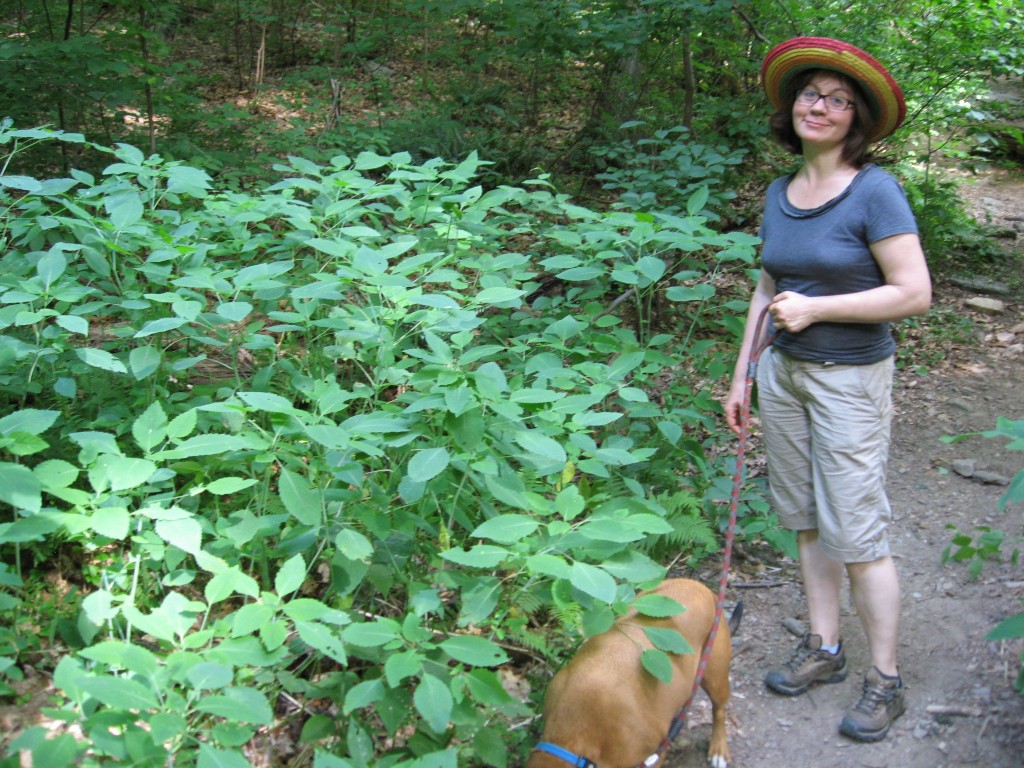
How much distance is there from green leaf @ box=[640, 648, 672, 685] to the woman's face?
190 cm

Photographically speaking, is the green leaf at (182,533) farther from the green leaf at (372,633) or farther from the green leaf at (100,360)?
the green leaf at (100,360)

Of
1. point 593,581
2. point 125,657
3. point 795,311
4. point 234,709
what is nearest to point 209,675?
point 234,709

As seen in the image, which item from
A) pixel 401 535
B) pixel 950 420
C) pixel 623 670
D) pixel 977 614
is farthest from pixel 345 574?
pixel 950 420

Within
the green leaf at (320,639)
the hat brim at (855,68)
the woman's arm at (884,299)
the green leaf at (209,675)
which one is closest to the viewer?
the green leaf at (209,675)

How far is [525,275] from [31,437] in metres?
2.18

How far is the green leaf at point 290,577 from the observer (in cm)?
250

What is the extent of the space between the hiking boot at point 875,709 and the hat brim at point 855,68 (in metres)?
2.03

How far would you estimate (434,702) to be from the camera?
2203 mm

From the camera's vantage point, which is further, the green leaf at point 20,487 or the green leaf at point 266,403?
the green leaf at point 266,403

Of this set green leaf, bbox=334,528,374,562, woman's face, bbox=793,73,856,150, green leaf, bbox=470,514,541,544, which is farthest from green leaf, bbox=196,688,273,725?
woman's face, bbox=793,73,856,150

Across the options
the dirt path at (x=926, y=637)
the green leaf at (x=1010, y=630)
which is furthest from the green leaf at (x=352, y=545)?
the green leaf at (x=1010, y=630)

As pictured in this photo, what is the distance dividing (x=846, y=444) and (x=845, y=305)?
0.53m

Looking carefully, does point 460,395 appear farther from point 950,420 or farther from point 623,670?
point 950,420

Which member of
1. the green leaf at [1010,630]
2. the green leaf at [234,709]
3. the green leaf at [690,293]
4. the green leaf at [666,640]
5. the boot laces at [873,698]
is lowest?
the boot laces at [873,698]
